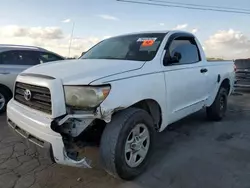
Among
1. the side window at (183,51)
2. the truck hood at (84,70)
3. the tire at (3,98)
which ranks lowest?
the tire at (3,98)

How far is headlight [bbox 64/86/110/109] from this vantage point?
278 centimetres

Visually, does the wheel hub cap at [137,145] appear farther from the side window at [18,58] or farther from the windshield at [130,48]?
the side window at [18,58]

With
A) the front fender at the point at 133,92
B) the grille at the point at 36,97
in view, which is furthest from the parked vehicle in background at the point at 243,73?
the grille at the point at 36,97

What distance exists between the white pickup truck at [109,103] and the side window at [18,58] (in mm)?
3288

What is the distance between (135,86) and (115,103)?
0.39 metres

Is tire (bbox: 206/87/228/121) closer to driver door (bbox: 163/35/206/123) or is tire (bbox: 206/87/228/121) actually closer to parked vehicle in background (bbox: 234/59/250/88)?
driver door (bbox: 163/35/206/123)

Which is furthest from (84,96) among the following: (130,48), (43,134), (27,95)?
(130,48)

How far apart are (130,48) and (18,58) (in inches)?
151

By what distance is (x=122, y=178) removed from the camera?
308cm

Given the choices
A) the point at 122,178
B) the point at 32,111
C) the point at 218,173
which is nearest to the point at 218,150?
the point at 218,173

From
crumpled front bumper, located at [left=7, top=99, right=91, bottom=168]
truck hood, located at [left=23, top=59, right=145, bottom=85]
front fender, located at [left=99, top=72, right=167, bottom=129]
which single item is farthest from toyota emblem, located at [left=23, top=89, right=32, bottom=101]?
front fender, located at [left=99, top=72, right=167, bottom=129]

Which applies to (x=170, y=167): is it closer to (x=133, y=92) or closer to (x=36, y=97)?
(x=133, y=92)

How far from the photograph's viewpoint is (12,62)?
663 centimetres

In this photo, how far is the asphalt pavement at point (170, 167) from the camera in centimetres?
313
